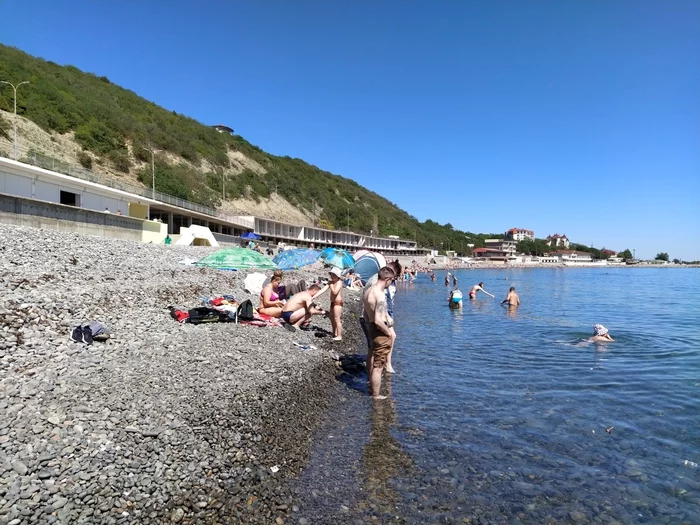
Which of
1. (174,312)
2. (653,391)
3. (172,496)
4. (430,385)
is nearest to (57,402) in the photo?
(172,496)

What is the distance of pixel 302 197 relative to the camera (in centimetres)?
10762

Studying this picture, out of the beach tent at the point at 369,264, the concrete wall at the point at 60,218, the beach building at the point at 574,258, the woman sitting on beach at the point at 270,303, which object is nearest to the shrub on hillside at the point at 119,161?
the concrete wall at the point at 60,218

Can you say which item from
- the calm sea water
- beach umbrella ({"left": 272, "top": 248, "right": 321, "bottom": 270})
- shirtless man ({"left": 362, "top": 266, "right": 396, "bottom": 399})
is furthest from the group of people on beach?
beach umbrella ({"left": 272, "top": 248, "right": 321, "bottom": 270})

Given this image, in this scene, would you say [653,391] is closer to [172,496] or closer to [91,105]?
[172,496]

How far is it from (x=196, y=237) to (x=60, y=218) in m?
13.1

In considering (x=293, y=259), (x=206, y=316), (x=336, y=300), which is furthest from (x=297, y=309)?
(x=293, y=259)

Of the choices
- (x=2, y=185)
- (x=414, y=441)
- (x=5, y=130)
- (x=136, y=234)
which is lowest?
(x=414, y=441)

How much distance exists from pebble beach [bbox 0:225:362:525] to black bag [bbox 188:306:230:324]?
33 cm

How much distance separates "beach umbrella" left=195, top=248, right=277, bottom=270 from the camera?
63.6ft

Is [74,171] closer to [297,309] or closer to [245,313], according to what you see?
[245,313]

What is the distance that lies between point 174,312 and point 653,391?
10.1 metres

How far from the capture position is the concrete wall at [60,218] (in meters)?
18.1

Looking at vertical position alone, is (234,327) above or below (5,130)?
below

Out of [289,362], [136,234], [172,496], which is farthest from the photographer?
[136,234]
